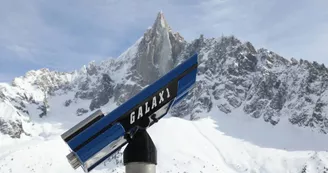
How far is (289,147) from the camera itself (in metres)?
155

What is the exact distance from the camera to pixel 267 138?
167 meters

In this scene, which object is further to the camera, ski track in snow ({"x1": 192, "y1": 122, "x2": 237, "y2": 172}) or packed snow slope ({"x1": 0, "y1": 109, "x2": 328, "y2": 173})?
ski track in snow ({"x1": 192, "y1": 122, "x2": 237, "y2": 172})

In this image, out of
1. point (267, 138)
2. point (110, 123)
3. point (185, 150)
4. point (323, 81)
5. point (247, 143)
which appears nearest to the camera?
point (110, 123)

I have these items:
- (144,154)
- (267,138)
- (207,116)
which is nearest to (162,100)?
(144,154)

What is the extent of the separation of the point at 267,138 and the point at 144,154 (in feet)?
548

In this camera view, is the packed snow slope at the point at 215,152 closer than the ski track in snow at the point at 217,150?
Yes

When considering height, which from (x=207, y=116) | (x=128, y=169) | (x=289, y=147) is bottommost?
(x=128, y=169)

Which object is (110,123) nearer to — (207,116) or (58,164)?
(58,164)

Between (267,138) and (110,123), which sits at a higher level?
(267,138)

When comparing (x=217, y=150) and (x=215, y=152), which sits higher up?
(x=217, y=150)

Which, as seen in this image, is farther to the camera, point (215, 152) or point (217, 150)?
point (217, 150)

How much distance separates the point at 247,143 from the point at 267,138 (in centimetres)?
1539

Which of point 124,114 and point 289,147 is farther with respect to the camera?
point 289,147

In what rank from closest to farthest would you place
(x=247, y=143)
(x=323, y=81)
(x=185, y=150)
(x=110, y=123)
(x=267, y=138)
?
(x=110, y=123)
(x=185, y=150)
(x=247, y=143)
(x=267, y=138)
(x=323, y=81)
